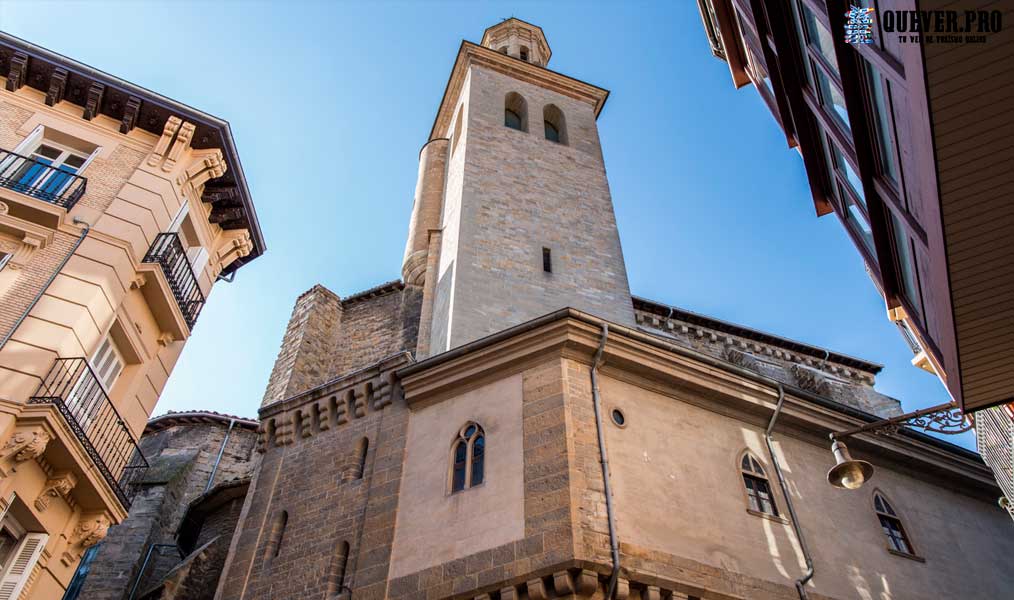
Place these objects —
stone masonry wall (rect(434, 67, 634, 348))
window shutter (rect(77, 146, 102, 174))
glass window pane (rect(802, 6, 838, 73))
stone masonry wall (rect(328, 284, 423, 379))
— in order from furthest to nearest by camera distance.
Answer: stone masonry wall (rect(328, 284, 423, 379)), stone masonry wall (rect(434, 67, 634, 348)), window shutter (rect(77, 146, 102, 174)), glass window pane (rect(802, 6, 838, 73))

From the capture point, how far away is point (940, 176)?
19.3 feet

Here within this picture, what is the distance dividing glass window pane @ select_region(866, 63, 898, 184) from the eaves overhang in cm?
1209

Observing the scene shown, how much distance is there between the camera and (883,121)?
7348mm

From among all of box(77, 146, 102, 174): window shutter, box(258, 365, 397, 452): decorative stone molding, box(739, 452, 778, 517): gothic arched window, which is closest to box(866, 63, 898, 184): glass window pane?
box(739, 452, 778, 517): gothic arched window

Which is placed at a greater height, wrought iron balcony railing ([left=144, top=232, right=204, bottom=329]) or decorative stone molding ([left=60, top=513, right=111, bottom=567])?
wrought iron balcony railing ([left=144, top=232, right=204, bottom=329])

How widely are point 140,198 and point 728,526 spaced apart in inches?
447

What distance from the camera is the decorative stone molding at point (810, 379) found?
25172 mm

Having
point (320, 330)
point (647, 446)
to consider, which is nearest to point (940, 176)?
point (647, 446)

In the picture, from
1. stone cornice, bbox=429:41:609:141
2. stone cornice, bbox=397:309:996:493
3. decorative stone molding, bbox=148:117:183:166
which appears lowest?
stone cornice, bbox=397:309:996:493

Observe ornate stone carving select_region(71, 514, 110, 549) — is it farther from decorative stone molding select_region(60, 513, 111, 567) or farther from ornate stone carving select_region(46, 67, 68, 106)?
ornate stone carving select_region(46, 67, 68, 106)

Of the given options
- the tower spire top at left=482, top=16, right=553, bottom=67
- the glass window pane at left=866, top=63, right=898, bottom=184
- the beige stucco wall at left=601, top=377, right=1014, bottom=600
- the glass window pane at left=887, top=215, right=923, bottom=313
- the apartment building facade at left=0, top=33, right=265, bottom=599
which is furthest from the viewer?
the tower spire top at left=482, top=16, right=553, bottom=67

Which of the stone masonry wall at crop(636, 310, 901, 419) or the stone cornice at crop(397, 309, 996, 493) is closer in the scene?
the stone cornice at crop(397, 309, 996, 493)

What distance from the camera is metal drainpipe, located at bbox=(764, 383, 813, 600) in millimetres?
11188

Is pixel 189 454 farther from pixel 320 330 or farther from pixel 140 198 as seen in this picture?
pixel 140 198
